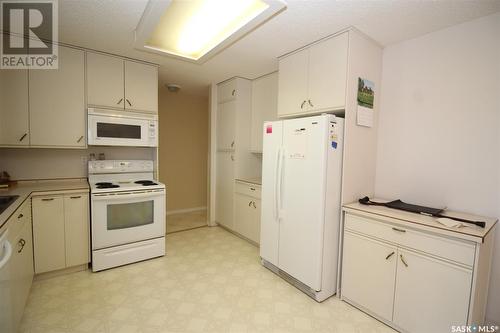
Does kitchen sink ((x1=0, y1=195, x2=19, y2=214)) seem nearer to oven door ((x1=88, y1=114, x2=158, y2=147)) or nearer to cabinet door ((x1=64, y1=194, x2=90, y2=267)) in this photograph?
cabinet door ((x1=64, y1=194, x2=90, y2=267))

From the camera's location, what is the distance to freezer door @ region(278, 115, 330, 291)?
205cm

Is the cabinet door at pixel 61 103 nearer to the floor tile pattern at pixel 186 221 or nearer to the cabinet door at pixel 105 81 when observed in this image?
the cabinet door at pixel 105 81

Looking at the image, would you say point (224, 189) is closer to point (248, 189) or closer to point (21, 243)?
point (248, 189)

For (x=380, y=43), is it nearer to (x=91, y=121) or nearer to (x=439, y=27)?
(x=439, y=27)

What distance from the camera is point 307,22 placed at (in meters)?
1.97

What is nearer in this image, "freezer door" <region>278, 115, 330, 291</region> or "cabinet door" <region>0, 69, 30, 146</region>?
"freezer door" <region>278, 115, 330, 291</region>

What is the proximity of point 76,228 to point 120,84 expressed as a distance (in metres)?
1.69

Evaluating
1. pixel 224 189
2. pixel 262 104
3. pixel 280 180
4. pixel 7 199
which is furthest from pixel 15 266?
pixel 262 104

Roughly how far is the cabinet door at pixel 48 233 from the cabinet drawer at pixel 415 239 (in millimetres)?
2779

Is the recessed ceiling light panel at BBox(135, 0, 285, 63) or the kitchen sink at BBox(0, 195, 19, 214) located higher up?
the recessed ceiling light panel at BBox(135, 0, 285, 63)

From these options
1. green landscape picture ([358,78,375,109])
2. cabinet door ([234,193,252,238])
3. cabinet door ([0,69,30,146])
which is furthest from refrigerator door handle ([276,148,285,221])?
cabinet door ([0,69,30,146])

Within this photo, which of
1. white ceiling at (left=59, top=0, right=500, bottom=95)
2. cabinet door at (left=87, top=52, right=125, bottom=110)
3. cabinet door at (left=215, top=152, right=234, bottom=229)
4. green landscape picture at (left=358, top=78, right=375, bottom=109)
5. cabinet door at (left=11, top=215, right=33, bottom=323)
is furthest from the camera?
cabinet door at (left=215, top=152, right=234, bottom=229)

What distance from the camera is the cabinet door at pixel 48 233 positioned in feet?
7.43

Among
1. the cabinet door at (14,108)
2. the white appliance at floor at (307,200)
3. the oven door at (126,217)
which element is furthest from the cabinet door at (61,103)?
the white appliance at floor at (307,200)
